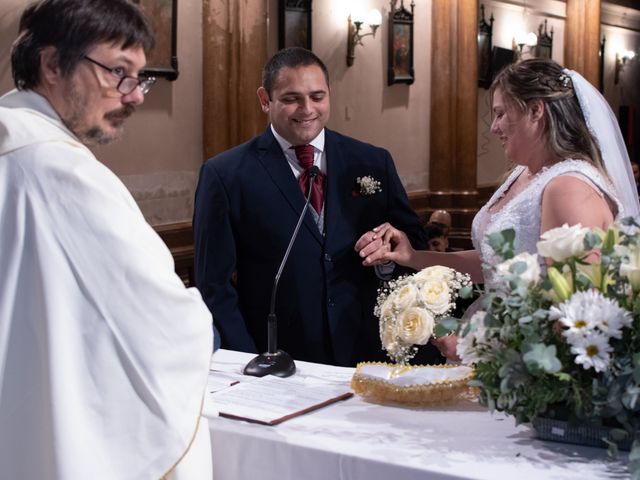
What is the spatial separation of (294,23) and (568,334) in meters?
6.28

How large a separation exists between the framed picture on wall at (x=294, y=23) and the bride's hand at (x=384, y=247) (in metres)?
4.57

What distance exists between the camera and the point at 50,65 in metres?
2.23

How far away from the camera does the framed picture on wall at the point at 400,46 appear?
9.27 meters

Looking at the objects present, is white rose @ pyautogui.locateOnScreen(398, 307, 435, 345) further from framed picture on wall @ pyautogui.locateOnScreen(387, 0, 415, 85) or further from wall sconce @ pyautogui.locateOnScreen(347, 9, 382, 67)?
framed picture on wall @ pyautogui.locateOnScreen(387, 0, 415, 85)

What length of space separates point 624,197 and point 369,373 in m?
1.06

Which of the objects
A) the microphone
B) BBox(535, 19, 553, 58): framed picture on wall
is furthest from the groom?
BBox(535, 19, 553, 58): framed picture on wall

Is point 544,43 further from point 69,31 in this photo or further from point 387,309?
point 69,31

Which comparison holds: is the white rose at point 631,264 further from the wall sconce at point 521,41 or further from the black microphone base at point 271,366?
the wall sconce at point 521,41

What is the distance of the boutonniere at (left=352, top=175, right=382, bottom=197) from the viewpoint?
365 cm

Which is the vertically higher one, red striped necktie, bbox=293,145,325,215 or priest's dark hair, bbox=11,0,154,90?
priest's dark hair, bbox=11,0,154,90

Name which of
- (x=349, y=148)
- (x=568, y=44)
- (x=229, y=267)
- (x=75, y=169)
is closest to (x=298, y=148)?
(x=349, y=148)

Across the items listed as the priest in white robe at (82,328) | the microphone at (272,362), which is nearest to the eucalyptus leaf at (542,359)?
the priest in white robe at (82,328)

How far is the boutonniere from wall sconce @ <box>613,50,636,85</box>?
1186cm

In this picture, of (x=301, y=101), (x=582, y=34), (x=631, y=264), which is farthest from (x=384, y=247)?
(x=582, y=34)
